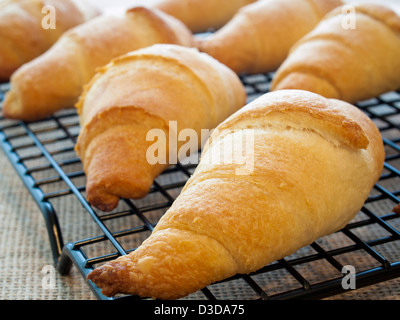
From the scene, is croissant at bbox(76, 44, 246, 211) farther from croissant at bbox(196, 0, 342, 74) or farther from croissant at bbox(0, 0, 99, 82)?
croissant at bbox(0, 0, 99, 82)

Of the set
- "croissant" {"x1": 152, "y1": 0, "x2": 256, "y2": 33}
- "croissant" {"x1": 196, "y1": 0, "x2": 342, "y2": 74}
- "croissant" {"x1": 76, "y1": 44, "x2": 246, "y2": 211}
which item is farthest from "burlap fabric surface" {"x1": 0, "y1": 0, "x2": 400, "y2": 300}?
"croissant" {"x1": 152, "y1": 0, "x2": 256, "y2": 33}

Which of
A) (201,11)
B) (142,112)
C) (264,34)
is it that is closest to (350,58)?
(264,34)

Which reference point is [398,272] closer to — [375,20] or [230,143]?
[230,143]

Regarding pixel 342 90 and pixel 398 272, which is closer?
pixel 398 272

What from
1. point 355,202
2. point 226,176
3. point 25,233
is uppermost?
point 226,176

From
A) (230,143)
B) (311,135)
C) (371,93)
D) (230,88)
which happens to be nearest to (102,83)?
(230,88)
